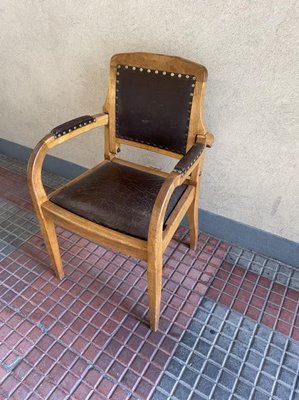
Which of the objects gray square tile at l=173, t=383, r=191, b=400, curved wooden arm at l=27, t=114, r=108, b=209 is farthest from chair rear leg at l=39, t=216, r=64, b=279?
gray square tile at l=173, t=383, r=191, b=400

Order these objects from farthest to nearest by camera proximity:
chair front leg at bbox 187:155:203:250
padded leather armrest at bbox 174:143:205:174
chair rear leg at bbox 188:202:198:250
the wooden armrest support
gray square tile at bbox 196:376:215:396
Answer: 1. chair rear leg at bbox 188:202:198:250
2. chair front leg at bbox 187:155:203:250
3. the wooden armrest support
4. gray square tile at bbox 196:376:215:396
5. padded leather armrest at bbox 174:143:205:174

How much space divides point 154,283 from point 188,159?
0.50m

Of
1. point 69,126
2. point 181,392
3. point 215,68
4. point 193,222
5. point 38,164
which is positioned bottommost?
point 181,392

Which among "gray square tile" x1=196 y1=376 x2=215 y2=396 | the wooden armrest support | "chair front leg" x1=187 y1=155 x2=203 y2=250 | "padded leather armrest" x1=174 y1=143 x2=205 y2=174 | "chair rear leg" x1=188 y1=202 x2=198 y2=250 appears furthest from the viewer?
"chair rear leg" x1=188 y1=202 x2=198 y2=250

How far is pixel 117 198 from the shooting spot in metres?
1.26

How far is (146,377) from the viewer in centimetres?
121

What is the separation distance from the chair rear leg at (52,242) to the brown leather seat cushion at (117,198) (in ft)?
0.42

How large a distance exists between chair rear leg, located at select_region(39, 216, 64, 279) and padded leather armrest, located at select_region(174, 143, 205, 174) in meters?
0.64

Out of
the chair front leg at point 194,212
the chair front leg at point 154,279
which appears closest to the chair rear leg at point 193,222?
the chair front leg at point 194,212

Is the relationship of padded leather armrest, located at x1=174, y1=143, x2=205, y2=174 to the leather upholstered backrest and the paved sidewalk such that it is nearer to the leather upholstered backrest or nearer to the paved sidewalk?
the leather upholstered backrest

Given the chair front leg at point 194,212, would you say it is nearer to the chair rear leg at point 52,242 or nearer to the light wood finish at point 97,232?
the light wood finish at point 97,232

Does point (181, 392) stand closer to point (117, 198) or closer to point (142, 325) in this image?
point (142, 325)

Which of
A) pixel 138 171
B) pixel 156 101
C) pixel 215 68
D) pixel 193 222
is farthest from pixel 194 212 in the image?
pixel 215 68

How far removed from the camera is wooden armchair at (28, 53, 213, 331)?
1.15 m
